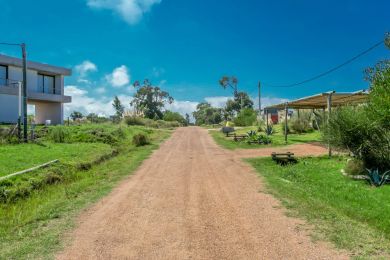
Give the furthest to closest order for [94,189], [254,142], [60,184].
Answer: [254,142] < [60,184] < [94,189]

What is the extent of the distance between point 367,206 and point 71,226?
655cm

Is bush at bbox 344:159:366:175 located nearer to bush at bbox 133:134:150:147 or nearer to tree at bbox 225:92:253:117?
bush at bbox 133:134:150:147

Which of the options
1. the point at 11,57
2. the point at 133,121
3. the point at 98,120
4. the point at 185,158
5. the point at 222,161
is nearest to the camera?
the point at 222,161

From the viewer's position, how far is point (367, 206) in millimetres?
9641

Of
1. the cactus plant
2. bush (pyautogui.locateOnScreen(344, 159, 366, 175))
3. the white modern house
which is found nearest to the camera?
the cactus plant

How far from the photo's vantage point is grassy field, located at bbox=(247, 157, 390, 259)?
22.2 feet

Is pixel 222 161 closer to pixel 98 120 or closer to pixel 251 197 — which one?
pixel 251 197

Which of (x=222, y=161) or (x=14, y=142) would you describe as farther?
(x=14, y=142)

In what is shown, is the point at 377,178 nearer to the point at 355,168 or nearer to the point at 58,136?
the point at 355,168

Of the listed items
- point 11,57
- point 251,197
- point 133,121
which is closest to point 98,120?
point 133,121

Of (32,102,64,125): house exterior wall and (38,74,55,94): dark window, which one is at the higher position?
(38,74,55,94): dark window

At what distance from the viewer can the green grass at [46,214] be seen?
633 centimetres

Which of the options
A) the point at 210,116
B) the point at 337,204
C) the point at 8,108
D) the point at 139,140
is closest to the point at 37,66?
the point at 8,108

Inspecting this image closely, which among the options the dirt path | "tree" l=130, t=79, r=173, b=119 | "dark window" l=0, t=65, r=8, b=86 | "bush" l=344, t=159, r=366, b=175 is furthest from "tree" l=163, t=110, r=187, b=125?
the dirt path
